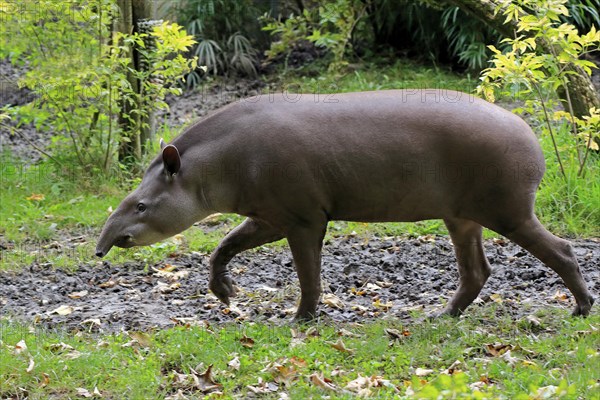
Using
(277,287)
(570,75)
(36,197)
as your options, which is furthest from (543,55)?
(36,197)

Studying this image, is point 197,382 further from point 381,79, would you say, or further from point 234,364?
point 381,79

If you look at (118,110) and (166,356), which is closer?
(166,356)

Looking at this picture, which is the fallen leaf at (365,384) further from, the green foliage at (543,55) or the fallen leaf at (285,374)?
the green foliage at (543,55)

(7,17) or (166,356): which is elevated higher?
(7,17)

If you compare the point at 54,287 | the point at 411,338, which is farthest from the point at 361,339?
the point at 54,287

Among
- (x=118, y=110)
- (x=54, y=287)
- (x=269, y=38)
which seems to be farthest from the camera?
(x=269, y=38)

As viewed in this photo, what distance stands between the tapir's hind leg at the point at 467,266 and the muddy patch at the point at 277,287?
0.89ft

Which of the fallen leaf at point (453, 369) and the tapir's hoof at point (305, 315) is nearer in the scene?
the fallen leaf at point (453, 369)

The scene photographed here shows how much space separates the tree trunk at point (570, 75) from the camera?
879cm

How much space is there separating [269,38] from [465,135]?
9625 mm

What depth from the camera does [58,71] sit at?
9.62m

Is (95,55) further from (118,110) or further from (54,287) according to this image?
(54,287)

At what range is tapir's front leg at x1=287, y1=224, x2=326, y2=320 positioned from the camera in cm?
623

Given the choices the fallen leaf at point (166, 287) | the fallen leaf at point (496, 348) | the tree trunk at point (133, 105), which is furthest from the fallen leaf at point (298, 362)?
the tree trunk at point (133, 105)
